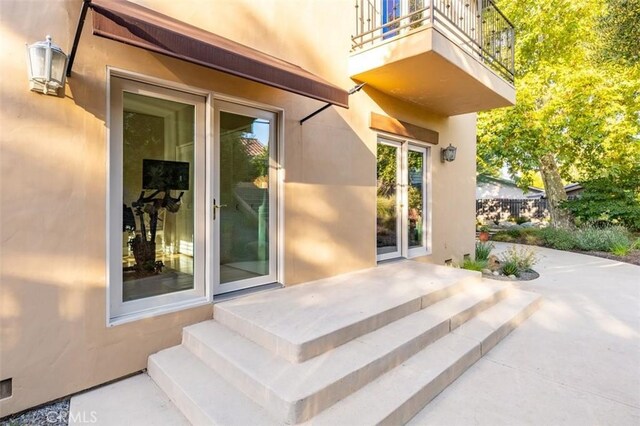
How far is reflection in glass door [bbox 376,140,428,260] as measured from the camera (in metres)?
6.86

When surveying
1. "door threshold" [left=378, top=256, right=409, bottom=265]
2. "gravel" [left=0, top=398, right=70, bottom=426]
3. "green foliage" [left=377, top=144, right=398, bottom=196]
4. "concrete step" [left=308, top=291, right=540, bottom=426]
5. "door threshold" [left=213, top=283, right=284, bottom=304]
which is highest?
"green foliage" [left=377, top=144, right=398, bottom=196]

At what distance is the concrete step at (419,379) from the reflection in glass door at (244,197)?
2.27 m

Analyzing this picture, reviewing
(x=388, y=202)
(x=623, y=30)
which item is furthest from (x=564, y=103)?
(x=388, y=202)

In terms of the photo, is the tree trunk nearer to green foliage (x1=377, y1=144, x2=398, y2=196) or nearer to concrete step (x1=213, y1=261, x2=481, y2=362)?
green foliage (x1=377, y1=144, x2=398, y2=196)

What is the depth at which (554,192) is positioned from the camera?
51.2 feet

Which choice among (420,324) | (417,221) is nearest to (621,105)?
(417,221)

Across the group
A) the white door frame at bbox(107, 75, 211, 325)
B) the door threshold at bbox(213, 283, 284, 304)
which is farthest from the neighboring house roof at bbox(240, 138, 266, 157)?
the door threshold at bbox(213, 283, 284, 304)

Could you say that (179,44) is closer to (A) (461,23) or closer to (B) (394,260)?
(B) (394,260)

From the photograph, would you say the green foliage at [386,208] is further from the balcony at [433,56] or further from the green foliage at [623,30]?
the green foliage at [623,30]

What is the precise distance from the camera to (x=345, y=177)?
5859mm

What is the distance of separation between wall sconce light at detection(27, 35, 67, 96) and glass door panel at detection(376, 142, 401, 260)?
202 inches

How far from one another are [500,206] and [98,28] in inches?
1035

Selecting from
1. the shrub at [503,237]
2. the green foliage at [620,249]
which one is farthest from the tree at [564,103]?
the green foliage at [620,249]

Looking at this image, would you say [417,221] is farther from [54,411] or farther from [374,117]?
[54,411]
